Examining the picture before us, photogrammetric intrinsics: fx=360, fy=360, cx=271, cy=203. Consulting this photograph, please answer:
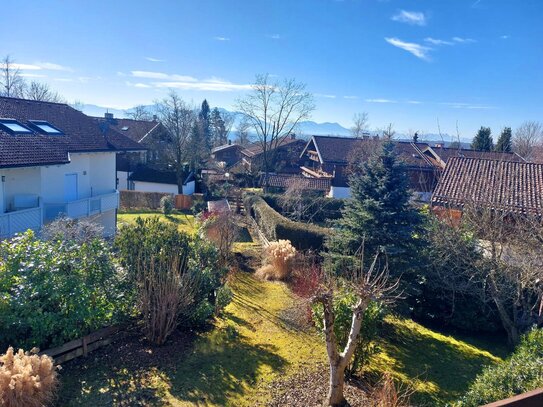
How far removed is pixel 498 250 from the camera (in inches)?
397

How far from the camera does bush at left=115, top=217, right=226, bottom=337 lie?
29.2 ft

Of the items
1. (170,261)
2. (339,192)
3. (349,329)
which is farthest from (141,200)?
(349,329)

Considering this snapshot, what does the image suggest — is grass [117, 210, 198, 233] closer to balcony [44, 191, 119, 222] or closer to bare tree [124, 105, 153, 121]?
balcony [44, 191, 119, 222]

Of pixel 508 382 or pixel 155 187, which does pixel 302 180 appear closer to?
pixel 155 187

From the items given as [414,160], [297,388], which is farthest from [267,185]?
[297,388]

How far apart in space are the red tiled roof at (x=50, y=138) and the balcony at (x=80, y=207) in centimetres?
220

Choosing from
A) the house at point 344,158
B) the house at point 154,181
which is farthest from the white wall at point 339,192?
the house at point 154,181

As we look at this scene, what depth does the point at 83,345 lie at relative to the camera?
813 centimetres

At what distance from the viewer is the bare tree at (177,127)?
36.8 meters

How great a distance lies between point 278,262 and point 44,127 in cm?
1349

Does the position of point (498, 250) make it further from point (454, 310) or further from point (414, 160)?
point (414, 160)

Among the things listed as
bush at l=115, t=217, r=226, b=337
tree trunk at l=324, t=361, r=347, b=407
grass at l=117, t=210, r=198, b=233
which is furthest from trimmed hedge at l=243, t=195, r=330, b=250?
tree trunk at l=324, t=361, r=347, b=407

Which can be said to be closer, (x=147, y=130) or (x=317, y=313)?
(x=317, y=313)

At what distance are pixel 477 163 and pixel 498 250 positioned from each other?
1121 centimetres
